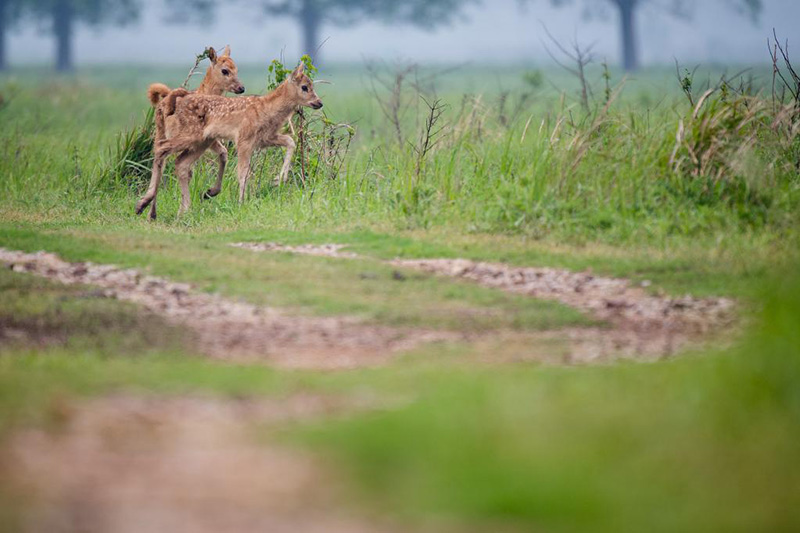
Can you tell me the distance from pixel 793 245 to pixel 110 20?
5169 centimetres

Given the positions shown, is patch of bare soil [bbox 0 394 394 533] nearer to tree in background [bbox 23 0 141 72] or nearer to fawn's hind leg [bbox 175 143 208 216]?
fawn's hind leg [bbox 175 143 208 216]

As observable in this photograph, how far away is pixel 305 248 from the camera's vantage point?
10.9m

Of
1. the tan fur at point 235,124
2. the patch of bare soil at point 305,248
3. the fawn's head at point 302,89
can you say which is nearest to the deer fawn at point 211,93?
the tan fur at point 235,124

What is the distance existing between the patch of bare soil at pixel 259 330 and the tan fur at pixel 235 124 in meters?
4.27

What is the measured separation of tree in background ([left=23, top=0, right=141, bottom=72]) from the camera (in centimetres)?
5559

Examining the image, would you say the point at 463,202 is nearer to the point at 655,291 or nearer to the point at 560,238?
the point at 560,238

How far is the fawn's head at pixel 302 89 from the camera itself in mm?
13711

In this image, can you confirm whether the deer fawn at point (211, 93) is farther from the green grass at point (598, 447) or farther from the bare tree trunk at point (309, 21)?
the bare tree trunk at point (309, 21)

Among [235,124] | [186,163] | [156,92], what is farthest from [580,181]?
[156,92]

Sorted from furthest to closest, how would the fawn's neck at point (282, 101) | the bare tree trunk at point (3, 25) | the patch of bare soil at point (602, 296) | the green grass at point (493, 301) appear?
the bare tree trunk at point (3, 25) → the fawn's neck at point (282, 101) → the patch of bare soil at point (602, 296) → the green grass at point (493, 301)

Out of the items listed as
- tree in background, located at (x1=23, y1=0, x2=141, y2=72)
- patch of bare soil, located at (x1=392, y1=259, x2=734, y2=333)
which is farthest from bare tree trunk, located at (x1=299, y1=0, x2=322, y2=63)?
patch of bare soil, located at (x1=392, y1=259, x2=734, y2=333)

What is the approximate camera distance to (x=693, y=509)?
14.2 ft

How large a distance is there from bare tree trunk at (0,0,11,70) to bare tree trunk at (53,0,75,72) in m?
2.69

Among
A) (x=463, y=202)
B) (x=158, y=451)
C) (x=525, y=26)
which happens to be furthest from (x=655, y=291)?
(x=525, y=26)
